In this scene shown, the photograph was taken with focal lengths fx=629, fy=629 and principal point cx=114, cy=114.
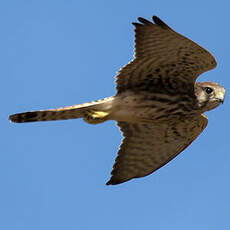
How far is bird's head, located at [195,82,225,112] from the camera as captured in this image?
9.29 m

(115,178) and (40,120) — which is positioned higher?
(40,120)

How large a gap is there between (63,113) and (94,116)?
461 millimetres

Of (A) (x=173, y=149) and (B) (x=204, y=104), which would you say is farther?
(A) (x=173, y=149)

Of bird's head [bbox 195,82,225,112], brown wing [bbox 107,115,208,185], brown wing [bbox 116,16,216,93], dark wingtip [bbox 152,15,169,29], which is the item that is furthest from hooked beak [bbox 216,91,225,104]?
dark wingtip [bbox 152,15,169,29]

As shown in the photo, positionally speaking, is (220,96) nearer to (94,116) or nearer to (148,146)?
(148,146)

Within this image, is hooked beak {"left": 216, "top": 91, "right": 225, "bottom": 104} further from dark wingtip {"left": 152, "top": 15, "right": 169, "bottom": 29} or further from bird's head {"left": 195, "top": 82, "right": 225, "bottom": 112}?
dark wingtip {"left": 152, "top": 15, "right": 169, "bottom": 29}

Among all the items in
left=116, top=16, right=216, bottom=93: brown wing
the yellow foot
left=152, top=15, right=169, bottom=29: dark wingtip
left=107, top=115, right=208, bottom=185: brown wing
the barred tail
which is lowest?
left=107, top=115, right=208, bottom=185: brown wing

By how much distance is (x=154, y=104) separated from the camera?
9.21 m

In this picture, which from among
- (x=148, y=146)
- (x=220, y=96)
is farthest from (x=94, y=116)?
(x=220, y=96)

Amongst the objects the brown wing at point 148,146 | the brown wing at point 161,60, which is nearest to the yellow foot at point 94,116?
the brown wing at point 161,60

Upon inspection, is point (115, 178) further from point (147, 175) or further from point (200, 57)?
point (200, 57)

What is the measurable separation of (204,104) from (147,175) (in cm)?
153

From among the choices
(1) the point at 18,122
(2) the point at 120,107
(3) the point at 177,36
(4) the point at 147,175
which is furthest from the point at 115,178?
(3) the point at 177,36

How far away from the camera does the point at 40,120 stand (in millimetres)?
8812
